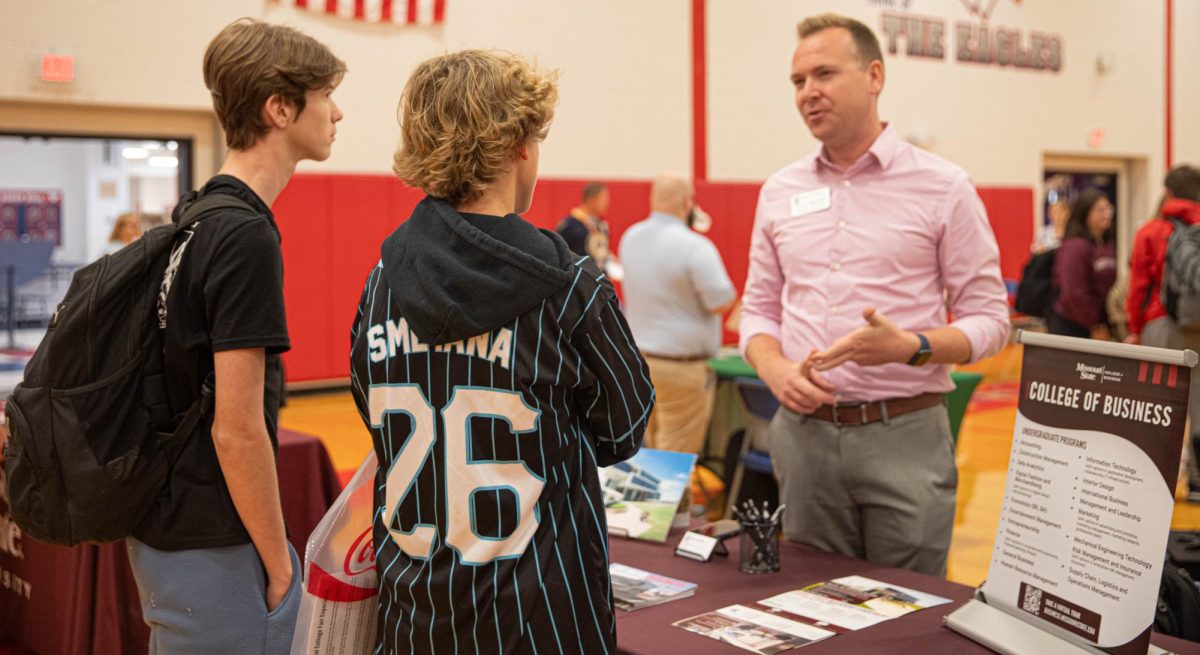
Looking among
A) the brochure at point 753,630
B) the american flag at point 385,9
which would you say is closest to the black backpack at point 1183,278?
the brochure at point 753,630

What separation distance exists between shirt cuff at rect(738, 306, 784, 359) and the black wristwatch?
1.26ft

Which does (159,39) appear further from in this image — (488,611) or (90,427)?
(488,611)

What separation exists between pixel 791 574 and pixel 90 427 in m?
1.22

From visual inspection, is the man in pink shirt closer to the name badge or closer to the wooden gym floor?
the name badge

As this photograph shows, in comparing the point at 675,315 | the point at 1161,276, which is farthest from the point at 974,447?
the point at 675,315

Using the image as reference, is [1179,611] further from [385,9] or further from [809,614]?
[385,9]

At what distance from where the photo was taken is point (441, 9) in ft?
29.0

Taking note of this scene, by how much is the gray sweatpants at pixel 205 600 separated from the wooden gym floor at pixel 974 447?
2.55m

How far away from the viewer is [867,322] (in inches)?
85.5

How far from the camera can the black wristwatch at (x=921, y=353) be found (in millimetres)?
2164

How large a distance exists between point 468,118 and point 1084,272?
6497 mm

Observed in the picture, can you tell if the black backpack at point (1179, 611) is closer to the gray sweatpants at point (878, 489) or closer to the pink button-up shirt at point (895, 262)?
the gray sweatpants at point (878, 489)

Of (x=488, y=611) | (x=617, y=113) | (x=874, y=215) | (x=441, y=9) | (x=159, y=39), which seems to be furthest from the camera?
(x=617, y=113)

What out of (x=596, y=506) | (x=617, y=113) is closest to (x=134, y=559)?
(x=596, y=506)
